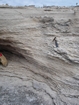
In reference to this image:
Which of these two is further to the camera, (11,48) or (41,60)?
(11,48)

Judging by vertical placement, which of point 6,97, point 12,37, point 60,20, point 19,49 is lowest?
A: point 6,97

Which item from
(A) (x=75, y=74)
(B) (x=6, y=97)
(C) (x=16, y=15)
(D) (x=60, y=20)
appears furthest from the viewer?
(C) (x=16, y=15)

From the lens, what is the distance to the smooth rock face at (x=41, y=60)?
2.69 meters

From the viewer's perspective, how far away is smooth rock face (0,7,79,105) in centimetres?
269

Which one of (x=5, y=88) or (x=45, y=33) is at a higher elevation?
(x=45, y=33)

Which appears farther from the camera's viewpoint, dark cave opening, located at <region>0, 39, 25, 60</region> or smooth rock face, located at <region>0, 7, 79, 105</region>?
dark cave opening, located at <region>0, 39, 25, 60</region>

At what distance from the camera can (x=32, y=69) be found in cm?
328

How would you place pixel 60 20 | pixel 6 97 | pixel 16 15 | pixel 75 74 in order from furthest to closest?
pixel 16 15 < pixel 60 20 < pixel 6 97 < pixel 75 74

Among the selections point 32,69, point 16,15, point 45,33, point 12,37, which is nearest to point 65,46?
point 45,33

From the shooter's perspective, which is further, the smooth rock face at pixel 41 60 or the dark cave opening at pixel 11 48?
the dark cave opening at pixel 11 48

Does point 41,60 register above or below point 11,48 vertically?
below

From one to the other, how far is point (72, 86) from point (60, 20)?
4.92ft

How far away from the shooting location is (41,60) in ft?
9.74

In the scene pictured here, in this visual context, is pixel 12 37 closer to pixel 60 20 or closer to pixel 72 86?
pixel 60 20
